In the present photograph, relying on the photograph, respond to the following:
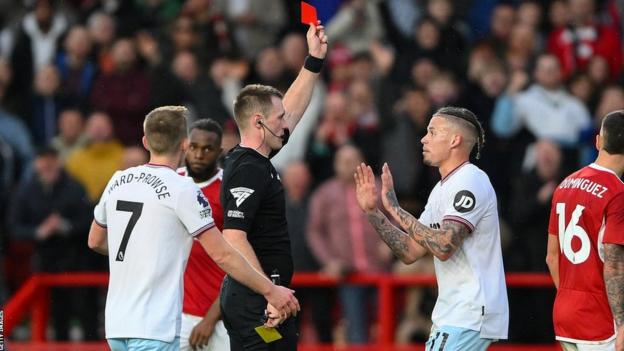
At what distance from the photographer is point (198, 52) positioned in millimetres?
16719

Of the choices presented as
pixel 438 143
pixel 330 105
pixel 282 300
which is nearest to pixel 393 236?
pixel 438 143

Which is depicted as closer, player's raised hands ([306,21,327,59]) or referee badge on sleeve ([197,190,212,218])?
referee badge on sleeve ([197,190,212,218])

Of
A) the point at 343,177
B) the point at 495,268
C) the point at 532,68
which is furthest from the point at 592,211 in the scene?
the point at 532,68

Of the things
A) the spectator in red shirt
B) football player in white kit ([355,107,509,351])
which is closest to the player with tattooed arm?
football player in white kit ([355,107,509,351])

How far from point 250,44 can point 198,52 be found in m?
0.82

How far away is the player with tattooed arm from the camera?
8.40 meters

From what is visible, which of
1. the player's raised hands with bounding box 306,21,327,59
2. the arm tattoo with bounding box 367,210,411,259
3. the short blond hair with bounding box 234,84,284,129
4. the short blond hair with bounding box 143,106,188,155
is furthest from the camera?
the player's raised hands with bounding box 306,21,327,59

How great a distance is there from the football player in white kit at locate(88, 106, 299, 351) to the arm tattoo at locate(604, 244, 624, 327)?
2.08m

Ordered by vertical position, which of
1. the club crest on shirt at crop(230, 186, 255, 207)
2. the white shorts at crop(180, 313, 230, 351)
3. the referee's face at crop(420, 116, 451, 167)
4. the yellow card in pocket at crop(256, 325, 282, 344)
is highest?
the referee's face at crop(420, 116, 451, 167)

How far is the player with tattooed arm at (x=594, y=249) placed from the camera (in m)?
8.40

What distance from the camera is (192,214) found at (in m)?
8.19

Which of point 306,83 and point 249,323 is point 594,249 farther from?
point 306,83

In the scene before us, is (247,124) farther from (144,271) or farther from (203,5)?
(203,5)

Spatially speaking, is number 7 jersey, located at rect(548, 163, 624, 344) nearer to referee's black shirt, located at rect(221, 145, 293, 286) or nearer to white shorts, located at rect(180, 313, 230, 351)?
referee's black shirt, located at rect(221, 145, 293, 286)
